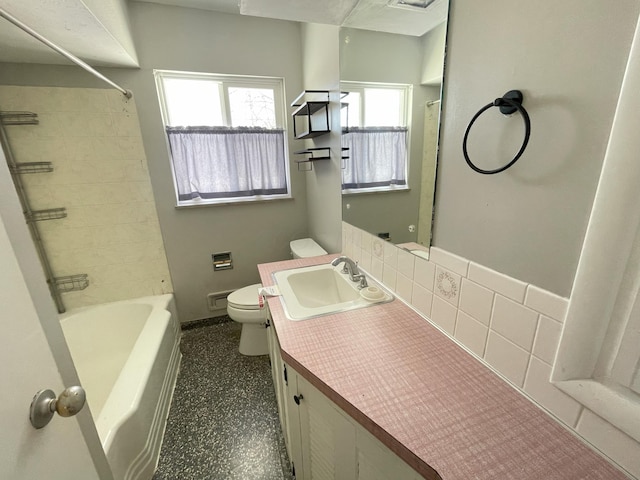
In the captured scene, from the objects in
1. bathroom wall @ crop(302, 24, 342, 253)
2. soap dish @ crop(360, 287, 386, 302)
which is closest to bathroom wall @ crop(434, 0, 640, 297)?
soap dish @ crop(360, 287, 386, 302)

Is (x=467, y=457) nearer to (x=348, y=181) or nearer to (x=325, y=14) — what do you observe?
(x=348, y=181)

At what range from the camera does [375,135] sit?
4.25 ft

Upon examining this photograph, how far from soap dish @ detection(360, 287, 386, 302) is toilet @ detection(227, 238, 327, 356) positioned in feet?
2.64

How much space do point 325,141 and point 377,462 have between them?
176 centimetres

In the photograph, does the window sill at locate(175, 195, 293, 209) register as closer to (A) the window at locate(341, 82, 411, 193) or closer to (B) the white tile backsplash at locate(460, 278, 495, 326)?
(A) the window at locate(341, 82, 411, 193)

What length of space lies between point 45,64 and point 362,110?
209 cm

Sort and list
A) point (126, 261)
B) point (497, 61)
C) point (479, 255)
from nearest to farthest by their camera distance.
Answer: point (497, 61), point (479, 255), point (126, 261)

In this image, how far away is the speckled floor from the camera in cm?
127

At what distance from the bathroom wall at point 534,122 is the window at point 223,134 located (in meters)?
1.77

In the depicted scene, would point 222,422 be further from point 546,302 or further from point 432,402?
point 546,302

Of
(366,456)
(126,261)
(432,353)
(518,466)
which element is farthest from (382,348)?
(126,261)

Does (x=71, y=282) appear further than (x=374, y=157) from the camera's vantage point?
Yes

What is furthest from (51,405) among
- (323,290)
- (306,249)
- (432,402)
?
(306,249)

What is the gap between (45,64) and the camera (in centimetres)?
172
